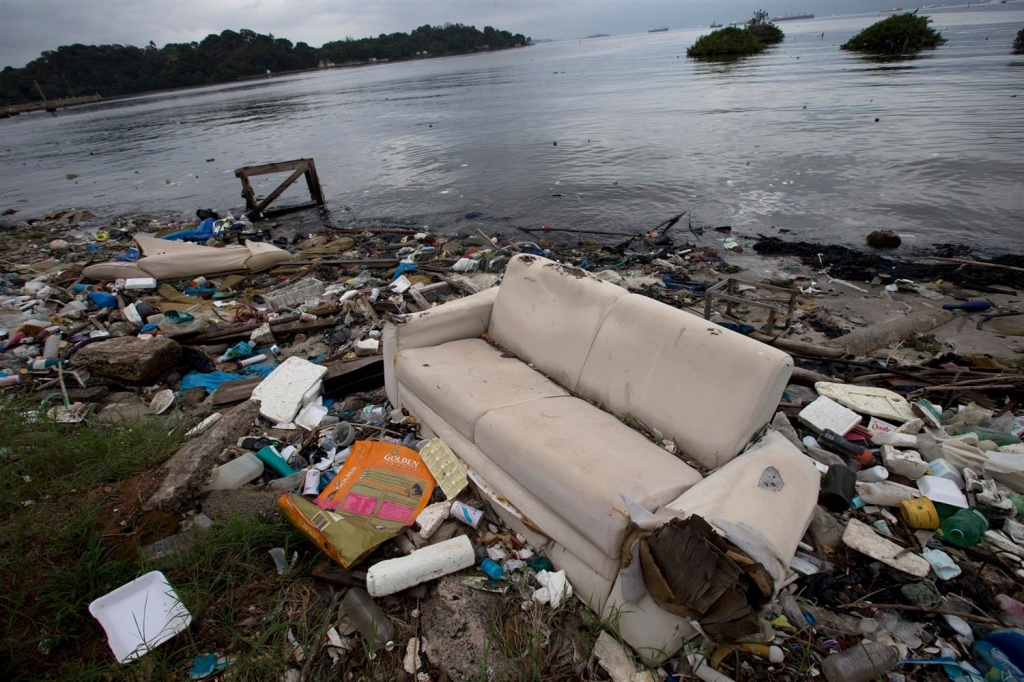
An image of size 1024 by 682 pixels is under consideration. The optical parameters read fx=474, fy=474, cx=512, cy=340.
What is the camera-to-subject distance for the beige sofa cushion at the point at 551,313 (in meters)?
3.17

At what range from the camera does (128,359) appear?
4145mm

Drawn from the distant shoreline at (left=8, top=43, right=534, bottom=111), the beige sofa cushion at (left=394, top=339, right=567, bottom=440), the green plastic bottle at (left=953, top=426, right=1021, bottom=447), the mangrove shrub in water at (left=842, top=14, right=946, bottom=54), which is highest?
the distant shoreline at (left=8, top=43, right=534, bottom=111)

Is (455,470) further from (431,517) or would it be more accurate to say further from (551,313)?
(551,313)

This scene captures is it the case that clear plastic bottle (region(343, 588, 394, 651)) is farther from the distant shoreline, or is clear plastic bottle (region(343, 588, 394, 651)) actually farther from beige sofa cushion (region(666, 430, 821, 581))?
the distant shoreline

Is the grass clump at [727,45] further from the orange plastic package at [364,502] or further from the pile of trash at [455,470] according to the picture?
the orange plastic package at [364,502]

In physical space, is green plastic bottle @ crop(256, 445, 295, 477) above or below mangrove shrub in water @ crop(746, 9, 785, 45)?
below

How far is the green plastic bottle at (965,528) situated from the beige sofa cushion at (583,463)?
1.29 metres

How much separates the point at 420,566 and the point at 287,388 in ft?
7.02

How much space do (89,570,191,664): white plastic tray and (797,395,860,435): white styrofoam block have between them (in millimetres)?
3708

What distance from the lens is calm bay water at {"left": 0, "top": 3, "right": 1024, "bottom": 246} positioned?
33.3 feet

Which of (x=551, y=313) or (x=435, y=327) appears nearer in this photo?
(x=551, y=313)

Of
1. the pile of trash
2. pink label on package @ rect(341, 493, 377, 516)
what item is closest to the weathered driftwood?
the pile of trash

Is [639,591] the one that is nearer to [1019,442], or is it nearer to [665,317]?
[665,317]

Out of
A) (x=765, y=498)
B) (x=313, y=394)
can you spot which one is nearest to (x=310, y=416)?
(x=313, y=394)
